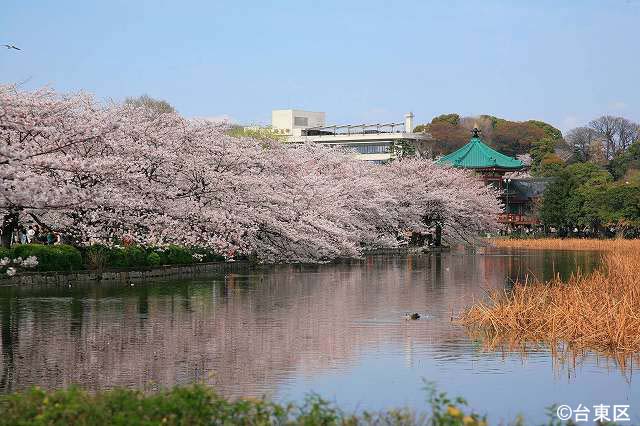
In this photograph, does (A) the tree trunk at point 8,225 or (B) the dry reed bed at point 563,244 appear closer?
(A) the tree trunk at point 8,225

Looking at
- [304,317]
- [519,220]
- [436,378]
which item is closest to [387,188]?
[519,220]

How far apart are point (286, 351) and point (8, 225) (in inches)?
601

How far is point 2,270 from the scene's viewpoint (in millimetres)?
31453

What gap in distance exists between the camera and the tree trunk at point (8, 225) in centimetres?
2877

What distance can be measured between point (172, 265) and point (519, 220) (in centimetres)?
7433

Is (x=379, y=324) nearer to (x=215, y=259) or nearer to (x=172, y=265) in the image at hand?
(x=172, y=265)

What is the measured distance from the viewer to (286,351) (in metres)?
18.8

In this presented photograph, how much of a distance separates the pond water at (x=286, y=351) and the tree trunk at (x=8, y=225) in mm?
1925

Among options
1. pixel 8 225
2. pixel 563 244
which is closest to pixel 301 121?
pixel 563 244

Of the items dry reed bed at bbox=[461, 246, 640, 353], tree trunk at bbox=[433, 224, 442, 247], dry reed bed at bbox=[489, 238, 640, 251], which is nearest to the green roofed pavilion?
dry reed bed at bbox=[489, 238, 640, 251]

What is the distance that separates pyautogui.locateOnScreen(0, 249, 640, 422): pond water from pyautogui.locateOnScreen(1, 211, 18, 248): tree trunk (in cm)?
192

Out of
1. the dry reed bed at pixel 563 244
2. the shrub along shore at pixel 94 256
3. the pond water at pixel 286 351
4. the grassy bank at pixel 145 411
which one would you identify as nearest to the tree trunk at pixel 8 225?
the shrub along shore at pixel 94 256

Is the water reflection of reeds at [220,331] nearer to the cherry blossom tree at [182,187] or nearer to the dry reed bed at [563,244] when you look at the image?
the cherry blossom tree at [182,187]

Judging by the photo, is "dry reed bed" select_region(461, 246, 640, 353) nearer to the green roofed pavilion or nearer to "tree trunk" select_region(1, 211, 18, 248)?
"tree trunk" select_region(1, 211, 18, 248)
